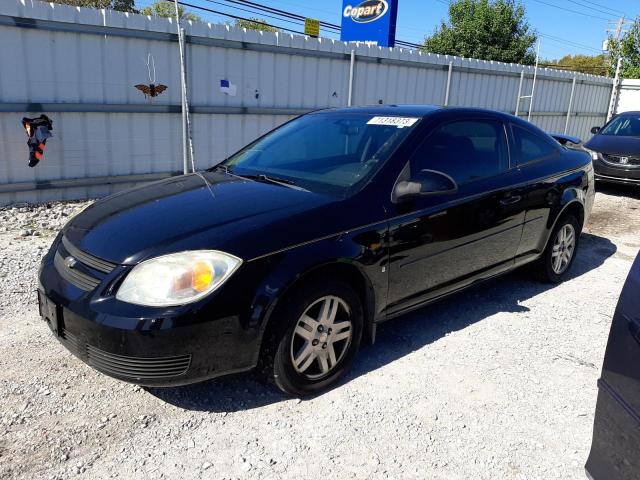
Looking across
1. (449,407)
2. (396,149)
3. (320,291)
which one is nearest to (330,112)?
(396,149)

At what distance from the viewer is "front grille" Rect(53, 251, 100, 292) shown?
101 inches

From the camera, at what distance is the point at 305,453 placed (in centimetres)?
254

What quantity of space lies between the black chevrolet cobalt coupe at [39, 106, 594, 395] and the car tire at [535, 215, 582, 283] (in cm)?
50

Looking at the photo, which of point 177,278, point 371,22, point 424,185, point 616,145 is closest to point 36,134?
point 177,278

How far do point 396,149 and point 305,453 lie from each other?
72.1 inches

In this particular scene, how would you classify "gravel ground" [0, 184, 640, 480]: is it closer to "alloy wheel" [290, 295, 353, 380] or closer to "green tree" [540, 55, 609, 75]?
"alloy wheel" [290, 295, 353, 380]

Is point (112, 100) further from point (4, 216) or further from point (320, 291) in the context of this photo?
point (320, 291)

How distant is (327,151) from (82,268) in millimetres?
1766

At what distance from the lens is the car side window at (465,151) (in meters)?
3.49

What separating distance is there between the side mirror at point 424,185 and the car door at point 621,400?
1392 millimetres

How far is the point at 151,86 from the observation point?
7.50m

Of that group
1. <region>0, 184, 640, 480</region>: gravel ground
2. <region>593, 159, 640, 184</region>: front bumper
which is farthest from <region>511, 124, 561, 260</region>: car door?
<region>593, 159, 640, 184</region>: front bumper

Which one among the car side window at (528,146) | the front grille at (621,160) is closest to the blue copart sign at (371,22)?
the front grille at (621,160)

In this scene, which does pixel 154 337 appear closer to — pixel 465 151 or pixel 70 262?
pixel 70 262
